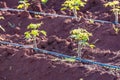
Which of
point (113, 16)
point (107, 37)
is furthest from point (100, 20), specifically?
point (107, 37)

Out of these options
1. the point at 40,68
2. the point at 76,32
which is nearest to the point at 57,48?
the point at 76,32

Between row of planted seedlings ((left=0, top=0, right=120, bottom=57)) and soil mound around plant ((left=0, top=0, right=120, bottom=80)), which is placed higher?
row of planted seedlings ((left=0, top=0, right=120, bottom=57))

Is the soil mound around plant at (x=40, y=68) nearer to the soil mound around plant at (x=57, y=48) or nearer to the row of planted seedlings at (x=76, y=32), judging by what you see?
the soil mound around plant at (x=57, y=48)

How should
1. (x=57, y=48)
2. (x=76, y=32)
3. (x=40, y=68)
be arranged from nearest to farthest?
(x=40, y=68) < (x=76, y=32) < (x=57, y=48)

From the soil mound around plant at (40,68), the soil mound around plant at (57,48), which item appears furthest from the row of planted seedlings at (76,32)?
the soil mound around plant at (40,68)

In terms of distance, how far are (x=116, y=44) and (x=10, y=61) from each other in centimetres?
173

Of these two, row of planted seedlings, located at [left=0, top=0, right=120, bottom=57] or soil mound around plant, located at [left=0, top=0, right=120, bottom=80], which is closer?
soil mound around plant, located at [left=0, top=0, right=120, bottom=80]

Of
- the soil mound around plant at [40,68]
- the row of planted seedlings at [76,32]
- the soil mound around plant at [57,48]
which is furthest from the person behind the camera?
the row of planted seedlings at [76,32]

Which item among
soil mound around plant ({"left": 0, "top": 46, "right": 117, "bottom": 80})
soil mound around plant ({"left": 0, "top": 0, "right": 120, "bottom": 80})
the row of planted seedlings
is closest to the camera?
soil mound around plant ({"left": 0, "top": 46, "right": 117, "bottom": 80})

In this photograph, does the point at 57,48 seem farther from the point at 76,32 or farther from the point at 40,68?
the point at 40,68

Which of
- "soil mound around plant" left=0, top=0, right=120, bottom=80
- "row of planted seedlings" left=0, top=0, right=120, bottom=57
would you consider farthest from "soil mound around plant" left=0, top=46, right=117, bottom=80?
"row of planted seedlings" left=0, top=0, right=120, bottom=57

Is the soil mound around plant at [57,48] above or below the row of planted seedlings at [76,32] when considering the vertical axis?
below

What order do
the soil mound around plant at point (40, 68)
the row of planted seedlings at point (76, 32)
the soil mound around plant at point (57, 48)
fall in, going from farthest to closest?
the row of planted seedlings at point (76, 32) < the soil mound around plant at point (57, 48) < the soil mound around plant at point (40, 68)

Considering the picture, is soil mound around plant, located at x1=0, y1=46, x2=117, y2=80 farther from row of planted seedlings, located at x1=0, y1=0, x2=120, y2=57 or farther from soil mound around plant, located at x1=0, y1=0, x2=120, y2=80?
row of planted seedlings, located at x1=0, y1=0, x2=120, y2=57
